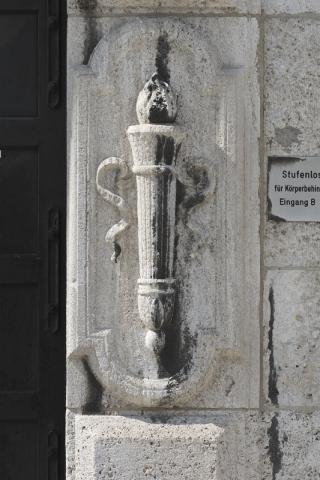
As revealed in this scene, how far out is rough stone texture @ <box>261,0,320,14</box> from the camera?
3576mm

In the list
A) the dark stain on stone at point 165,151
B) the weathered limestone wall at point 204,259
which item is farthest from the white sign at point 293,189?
the dark stain on stone at point 165,151

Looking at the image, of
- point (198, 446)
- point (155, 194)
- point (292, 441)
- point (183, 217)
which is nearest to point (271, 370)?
point (292, 441)

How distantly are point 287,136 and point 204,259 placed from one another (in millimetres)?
585

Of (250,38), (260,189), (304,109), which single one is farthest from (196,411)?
(250,38)

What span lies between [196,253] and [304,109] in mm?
710

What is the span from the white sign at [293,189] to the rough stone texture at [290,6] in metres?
0.58

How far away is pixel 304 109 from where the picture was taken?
3.58m

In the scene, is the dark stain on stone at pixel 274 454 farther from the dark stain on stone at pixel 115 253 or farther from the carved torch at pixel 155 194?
the dark stain on stone at pixel 115 253

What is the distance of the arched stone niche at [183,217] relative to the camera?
3.53 meters
